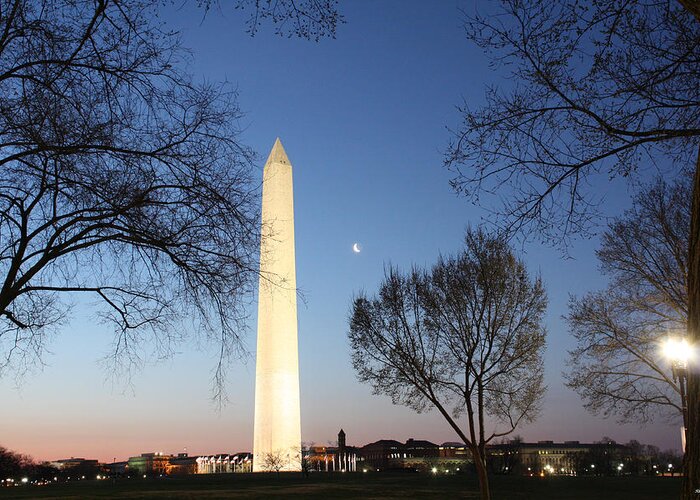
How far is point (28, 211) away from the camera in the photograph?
826 centimetres

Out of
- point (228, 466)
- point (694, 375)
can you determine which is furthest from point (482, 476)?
point (228, 466)

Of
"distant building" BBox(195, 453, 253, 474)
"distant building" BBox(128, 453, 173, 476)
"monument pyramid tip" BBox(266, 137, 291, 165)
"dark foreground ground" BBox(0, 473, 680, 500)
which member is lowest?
"distant building" BBox(128, 453, 173, 476)

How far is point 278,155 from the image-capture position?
6072 cm

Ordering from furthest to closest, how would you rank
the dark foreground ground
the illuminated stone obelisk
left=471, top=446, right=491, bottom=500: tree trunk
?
the illuminated stone obelisk < the dark foreground ground < left=471, top=446, right=491, bottom=500: tree trunk

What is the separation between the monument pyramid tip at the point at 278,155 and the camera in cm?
5972

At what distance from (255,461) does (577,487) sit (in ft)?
94.8

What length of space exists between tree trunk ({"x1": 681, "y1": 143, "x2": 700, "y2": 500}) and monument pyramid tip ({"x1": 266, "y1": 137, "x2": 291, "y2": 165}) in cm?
5476

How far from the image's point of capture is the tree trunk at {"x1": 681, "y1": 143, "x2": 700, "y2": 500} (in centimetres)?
530

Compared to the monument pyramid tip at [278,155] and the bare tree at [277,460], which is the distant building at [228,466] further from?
the monument pyramid tip at [278,155]

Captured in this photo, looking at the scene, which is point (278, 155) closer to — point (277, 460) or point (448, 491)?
point (277, 460)

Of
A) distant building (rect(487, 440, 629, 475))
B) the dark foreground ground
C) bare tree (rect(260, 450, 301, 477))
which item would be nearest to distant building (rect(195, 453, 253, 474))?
bare tree (rect(260, 450, 301, 477))

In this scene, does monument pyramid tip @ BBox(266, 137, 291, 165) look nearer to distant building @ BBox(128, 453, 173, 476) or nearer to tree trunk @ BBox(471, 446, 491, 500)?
tree trunk @ BBox(471, 446, 491, 500)

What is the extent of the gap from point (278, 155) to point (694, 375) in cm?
5679

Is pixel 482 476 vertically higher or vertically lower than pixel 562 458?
higher
